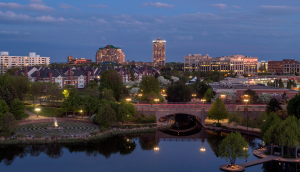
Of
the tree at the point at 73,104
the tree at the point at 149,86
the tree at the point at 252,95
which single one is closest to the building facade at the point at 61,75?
the tree at the point at 149,86

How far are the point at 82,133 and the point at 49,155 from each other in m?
7.59

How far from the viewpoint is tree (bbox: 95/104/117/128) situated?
49094 millimetres

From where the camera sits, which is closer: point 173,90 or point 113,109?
point 113,109

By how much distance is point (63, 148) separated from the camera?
40.8m

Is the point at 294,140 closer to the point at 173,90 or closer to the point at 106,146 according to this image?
the point at 106,146

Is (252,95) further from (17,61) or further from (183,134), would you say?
(17,61)

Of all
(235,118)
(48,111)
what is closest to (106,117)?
(48,111)

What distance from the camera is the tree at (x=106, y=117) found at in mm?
49094

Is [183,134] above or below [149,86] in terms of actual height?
below

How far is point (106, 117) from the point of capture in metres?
49.1

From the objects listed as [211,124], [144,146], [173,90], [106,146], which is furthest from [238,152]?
[173,90]

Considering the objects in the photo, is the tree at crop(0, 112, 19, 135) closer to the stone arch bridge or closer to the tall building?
the stone arch bridge

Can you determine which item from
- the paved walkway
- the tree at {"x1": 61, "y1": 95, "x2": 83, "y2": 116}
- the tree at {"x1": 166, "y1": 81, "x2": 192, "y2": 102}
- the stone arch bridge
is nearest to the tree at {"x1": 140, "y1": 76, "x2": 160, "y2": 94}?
the tree at {"x1": 166, "y1": 81, "x2": 192, "y2": 102}

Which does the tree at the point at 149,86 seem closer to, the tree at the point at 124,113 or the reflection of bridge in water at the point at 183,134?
the reflection of bridge in water at the point at 183,134
